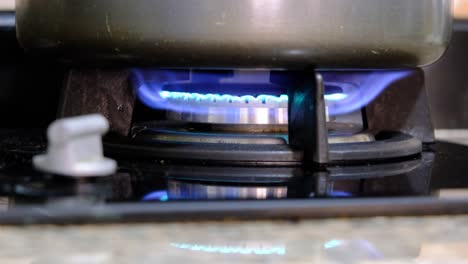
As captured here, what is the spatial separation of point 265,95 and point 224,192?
228 mm

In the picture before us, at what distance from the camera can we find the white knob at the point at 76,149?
399 mm

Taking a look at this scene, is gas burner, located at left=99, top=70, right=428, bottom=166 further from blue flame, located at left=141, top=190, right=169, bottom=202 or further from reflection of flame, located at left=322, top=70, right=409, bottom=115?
blue flame, located at left=141, top=190, right=169, bottom=202

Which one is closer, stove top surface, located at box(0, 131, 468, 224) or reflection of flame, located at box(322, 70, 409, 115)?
stove top surface, located at box(0, 131, 468, 224)

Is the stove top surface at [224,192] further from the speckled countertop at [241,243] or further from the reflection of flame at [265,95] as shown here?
the reflection of flame at [265,95]

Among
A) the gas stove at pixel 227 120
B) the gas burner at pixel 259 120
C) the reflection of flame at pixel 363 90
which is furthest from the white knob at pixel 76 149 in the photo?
the reflection of flame at pixel 363 90

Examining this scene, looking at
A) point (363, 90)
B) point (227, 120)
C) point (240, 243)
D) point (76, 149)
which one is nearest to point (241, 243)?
point (240, 243)

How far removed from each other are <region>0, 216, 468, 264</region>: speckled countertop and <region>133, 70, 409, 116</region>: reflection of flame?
0.26 m

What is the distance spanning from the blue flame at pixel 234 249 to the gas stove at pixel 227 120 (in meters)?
0.02

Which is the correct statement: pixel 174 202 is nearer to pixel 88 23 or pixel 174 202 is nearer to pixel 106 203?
pixel 106 203

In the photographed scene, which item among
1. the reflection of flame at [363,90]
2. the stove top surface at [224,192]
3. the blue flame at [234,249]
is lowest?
the blue flame at [234,249]

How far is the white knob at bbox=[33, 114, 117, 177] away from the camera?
0.40 m

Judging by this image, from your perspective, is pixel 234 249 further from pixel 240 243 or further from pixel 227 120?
pixel 227 120

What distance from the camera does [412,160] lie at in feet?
2.00

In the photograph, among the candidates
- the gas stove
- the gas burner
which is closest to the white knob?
the gas stove
